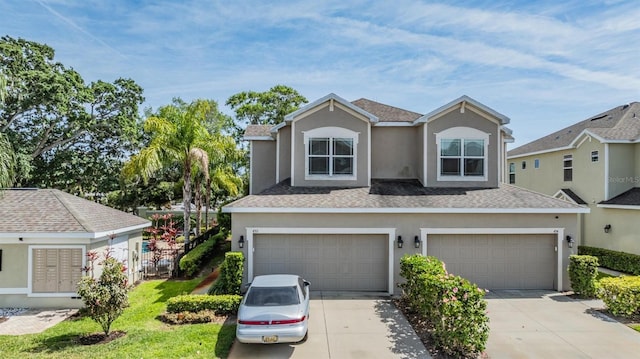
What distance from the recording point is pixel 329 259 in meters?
12.7

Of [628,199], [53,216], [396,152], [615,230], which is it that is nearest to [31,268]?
[53,216]

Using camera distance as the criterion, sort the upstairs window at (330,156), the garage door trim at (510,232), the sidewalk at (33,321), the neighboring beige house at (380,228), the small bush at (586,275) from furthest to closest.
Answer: the upstairs window at (330,156) → the garage door trim at (510,232) → the neighboring beige house at (380,228) → the small bush at (586,275) → the sidewalk at (33,321)

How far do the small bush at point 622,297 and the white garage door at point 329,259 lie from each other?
6.69 m

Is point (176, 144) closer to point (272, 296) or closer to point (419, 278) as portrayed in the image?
point (272, 296)

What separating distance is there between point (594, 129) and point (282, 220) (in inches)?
675

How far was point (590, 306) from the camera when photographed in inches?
446

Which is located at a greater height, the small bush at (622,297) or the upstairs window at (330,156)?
the upstairs window at (330,156)

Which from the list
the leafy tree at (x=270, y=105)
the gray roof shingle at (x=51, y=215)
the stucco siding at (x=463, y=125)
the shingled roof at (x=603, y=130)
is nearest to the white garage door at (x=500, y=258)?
the stucco siding at (x=463, y=125)

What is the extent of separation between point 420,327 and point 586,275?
6925 mm

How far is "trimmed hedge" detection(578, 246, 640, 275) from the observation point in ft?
49.3

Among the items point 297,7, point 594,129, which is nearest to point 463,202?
point 297,7

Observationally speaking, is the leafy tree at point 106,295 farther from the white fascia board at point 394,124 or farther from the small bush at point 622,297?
the small bush at point 622,297

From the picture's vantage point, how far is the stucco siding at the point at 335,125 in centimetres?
1474

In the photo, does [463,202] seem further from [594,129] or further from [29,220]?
[29,220]
